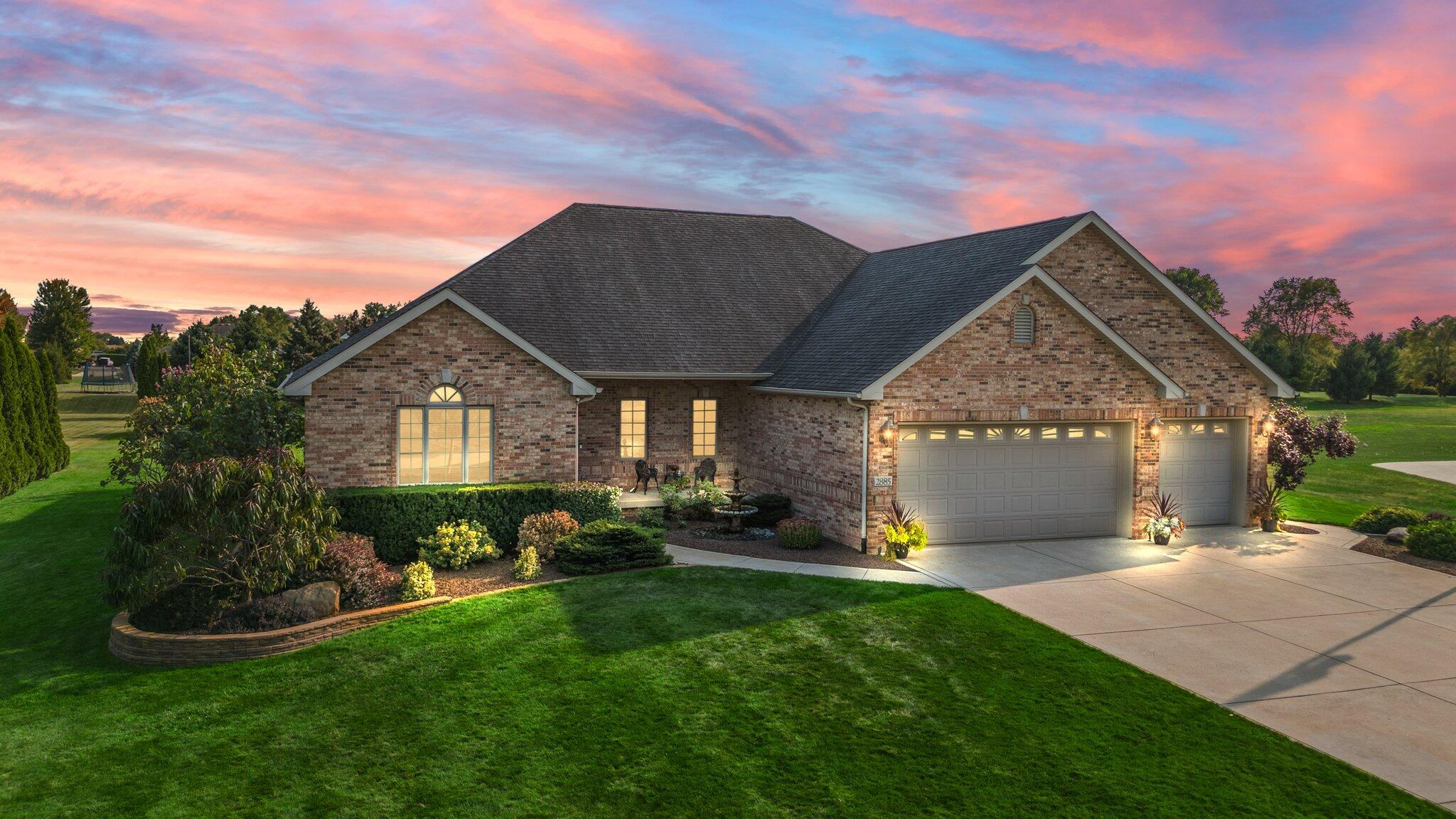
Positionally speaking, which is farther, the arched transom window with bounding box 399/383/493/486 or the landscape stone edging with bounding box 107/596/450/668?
the arched transom window with bounding box 399/383/493/486

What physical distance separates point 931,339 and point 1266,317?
11003 centimetres

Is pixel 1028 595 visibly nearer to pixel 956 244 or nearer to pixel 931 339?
pixel 931 339

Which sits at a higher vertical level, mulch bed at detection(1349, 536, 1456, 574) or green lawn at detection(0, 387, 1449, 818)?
mulch bed at detection(1349, 536, 1456, 574)

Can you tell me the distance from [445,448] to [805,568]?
7.55m

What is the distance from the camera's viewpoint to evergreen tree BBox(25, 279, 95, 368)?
3526 inches

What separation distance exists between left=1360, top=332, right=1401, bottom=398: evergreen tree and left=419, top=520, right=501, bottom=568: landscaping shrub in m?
81.9

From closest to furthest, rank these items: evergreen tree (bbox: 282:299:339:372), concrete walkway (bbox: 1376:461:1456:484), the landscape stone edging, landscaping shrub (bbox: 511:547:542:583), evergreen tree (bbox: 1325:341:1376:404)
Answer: the landscape stone edging, landscaping shrub (bbox: 511:547:542:583), concrete walkway (bbox: 1376:461:1456:484), evergreen tree (bbox: 282:299:339:372), evergreen tree (bbox: 1325:341:1376:404)

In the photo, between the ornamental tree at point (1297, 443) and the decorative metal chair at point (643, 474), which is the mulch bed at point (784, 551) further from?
the ornamental tree at point (1297, 443)

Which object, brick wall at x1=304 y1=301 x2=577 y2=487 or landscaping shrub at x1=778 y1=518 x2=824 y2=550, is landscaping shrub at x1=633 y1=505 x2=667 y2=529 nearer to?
brick wall at x1=304 y1=301 x2=577 y2=487

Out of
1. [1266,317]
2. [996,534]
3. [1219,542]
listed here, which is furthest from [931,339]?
[1266,317]

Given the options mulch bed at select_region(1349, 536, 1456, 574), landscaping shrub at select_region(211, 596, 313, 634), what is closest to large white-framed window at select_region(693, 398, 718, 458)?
landscaping shrub at select_region(211, 596, 313, 634)

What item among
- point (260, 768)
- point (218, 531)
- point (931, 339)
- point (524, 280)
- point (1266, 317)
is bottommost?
point (260, 768)

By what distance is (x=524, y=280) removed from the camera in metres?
24.0

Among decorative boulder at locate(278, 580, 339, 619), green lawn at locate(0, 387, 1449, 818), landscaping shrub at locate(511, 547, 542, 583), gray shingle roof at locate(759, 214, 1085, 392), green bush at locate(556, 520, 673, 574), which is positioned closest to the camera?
green lawn at locate(0, 387, 1449, 818)
